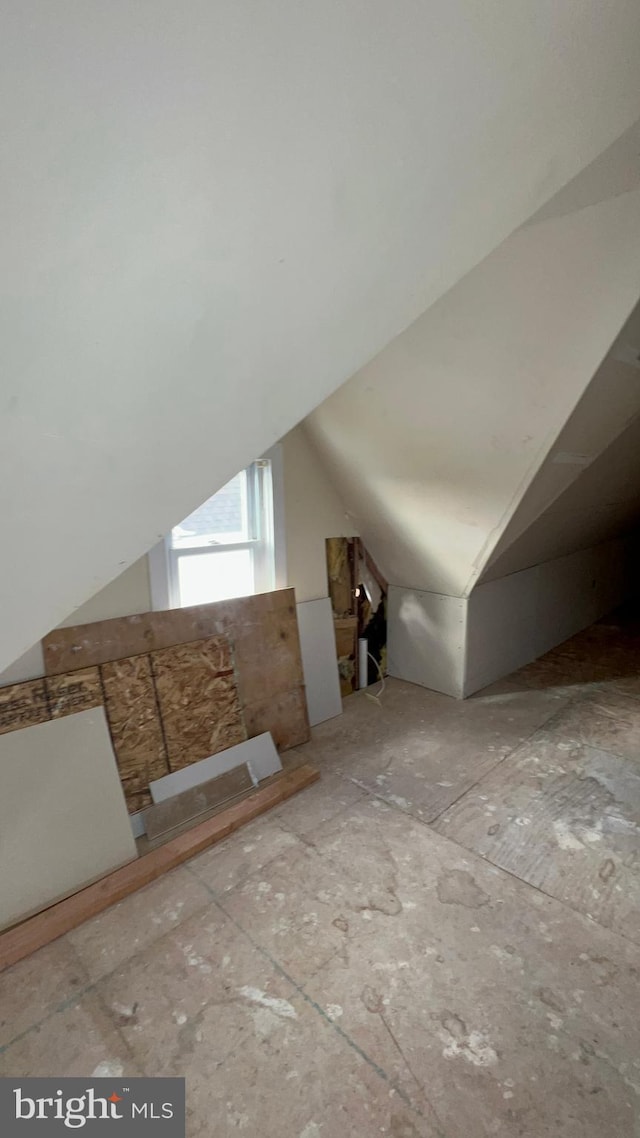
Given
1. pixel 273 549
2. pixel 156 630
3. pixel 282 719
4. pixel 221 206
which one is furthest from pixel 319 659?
pixel 221 206

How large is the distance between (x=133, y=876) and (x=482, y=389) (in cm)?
244

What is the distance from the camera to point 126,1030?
1.56m

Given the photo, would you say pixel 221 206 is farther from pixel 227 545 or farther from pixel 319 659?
pixel 319 659

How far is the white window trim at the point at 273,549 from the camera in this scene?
2615mm

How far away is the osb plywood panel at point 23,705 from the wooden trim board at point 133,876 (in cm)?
70

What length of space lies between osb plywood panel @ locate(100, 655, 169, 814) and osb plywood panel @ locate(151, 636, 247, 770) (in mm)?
51

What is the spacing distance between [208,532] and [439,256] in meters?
2.07

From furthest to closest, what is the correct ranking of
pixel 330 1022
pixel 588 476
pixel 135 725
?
pixel 588 476, pixel 135 725, pixel 330 1022

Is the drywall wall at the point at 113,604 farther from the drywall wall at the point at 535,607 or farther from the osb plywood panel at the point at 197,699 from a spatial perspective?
the drywall wall at the point at 535,607

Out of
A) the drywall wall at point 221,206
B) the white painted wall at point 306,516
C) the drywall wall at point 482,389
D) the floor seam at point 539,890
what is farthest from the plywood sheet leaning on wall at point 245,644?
the drywall wall at point 221,206

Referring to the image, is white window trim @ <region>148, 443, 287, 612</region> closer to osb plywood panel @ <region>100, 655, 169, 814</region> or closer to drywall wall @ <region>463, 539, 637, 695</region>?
osb plywood panel @ <region>100, 655, 169, 814</region>

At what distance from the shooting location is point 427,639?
12.4ft

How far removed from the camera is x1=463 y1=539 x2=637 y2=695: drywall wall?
3730mm

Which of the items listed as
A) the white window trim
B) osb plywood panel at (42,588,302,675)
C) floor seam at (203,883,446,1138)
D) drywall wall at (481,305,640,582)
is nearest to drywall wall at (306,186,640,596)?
drywall wall at (481,305,640,582)
